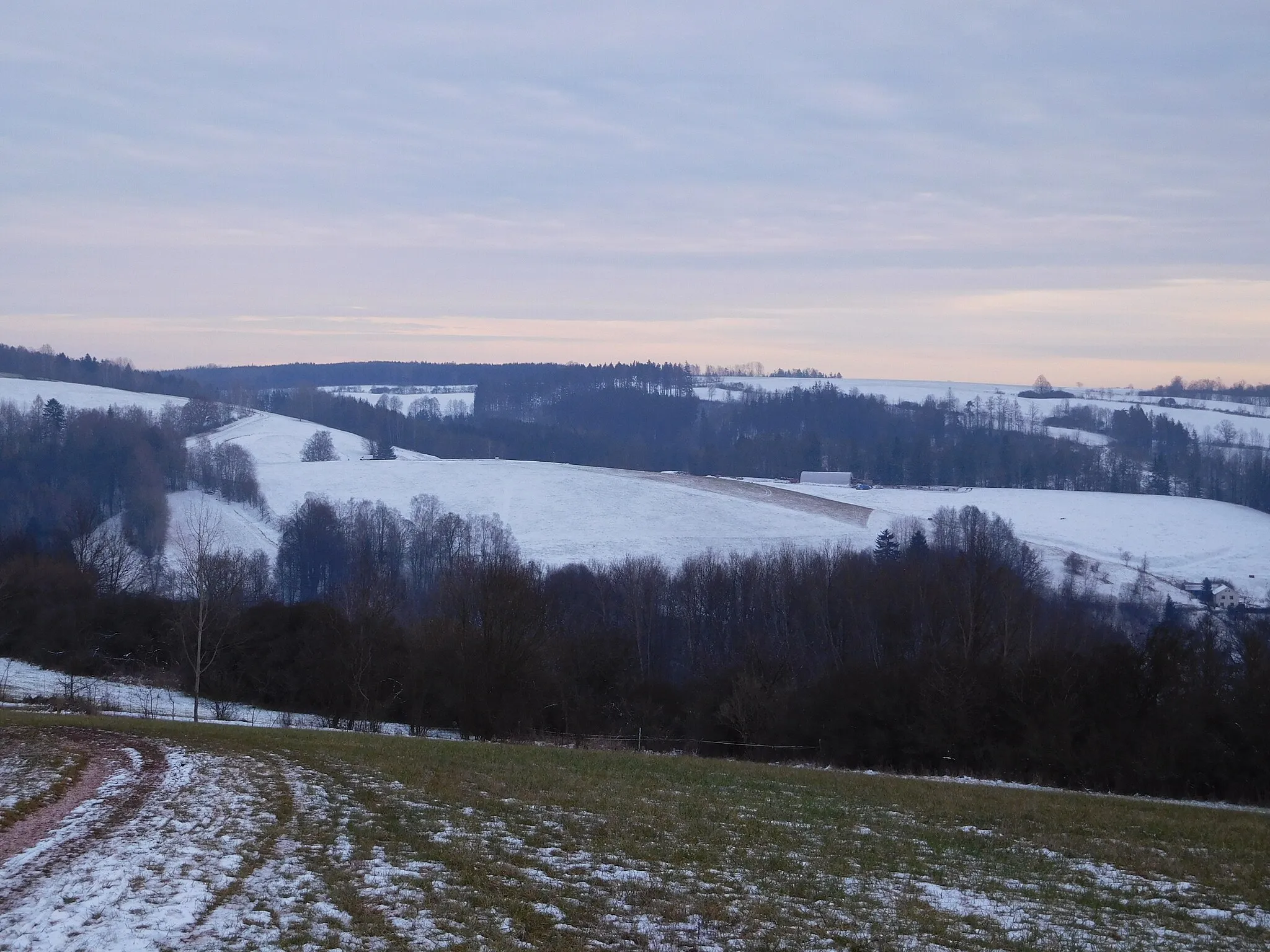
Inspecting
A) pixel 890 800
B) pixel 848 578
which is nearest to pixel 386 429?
pixel 848 578

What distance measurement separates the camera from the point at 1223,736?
112 feet

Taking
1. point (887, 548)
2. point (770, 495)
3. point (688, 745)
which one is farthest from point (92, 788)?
point (770, 495)

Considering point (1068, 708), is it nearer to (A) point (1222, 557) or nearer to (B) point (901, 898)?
(B) point (901, 898)

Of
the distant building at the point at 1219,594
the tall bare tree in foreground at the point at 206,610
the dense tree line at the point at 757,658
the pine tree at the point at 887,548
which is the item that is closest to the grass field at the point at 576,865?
the dense tree line at the point at 757,658

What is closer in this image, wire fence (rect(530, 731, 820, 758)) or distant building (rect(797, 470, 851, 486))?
wire fence (rect(530, 731, 820, 758))

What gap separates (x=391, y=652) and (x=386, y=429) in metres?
153

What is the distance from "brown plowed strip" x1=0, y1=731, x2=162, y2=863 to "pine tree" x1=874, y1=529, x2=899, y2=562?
70363mm

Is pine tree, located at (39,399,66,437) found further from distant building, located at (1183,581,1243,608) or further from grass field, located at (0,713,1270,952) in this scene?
grass field, located at (0,713,1270,952)

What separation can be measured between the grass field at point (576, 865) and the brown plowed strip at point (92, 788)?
0.43 ft

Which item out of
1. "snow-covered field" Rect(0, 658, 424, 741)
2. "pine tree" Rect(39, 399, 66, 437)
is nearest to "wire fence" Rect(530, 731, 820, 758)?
"snow-covered field" Rect(0, 658, 424, 741)

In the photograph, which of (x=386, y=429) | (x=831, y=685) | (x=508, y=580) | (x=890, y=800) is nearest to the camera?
(x=890, y=800)

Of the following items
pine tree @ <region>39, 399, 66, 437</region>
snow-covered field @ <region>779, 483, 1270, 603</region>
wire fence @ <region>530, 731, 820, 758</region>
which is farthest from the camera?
pine tree @ <region>39, 399, 66, 437</region>

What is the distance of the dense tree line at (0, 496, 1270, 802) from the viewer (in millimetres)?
35844

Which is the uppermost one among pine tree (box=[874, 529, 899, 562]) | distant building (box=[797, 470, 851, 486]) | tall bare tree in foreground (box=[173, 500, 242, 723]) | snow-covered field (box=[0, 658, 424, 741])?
distant building (box=[797, 470, 851, 486])
